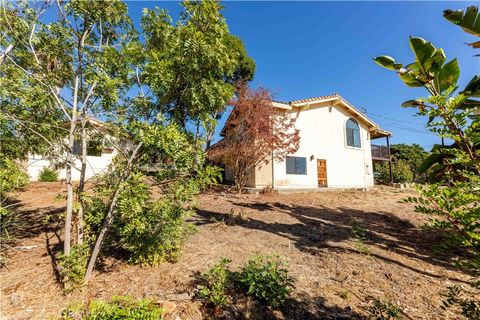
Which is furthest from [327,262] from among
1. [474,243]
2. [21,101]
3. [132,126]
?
[21,101]

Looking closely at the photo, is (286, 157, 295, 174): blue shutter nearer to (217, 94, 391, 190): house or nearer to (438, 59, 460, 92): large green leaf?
(217, 94, 391, 190): house

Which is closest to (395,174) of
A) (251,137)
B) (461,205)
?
(251,137)

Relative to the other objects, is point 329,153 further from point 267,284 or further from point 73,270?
point 73,270

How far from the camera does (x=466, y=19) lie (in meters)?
2.39

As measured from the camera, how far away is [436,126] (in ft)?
6.12

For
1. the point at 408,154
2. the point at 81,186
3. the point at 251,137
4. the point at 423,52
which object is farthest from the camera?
the point at 408,154

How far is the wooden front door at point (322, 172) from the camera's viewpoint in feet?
57.5

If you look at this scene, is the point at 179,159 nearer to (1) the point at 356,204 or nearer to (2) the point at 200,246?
(2) the point at 200,246

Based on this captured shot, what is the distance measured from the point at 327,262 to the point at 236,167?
958 centimetres

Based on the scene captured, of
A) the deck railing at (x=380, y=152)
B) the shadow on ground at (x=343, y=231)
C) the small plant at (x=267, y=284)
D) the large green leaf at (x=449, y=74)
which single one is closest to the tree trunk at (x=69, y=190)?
the small plant at (x=267, y=284)

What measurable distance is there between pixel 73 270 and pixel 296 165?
1446cm

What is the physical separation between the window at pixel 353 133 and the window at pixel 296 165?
5.30 metres

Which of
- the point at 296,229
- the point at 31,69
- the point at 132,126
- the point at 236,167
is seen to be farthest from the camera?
the point at 236,167

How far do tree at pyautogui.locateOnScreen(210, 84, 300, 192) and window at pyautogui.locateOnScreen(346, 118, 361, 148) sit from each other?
6893 mm
